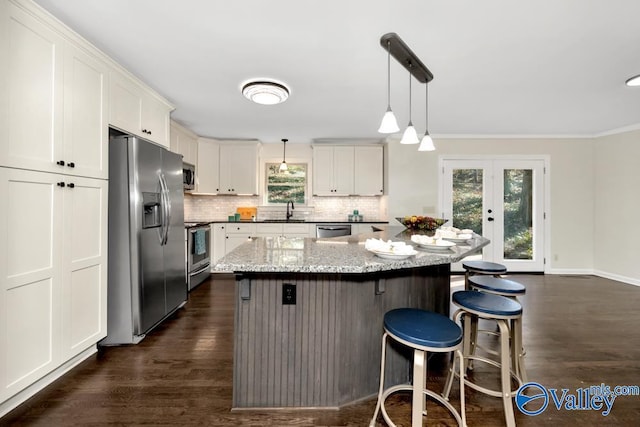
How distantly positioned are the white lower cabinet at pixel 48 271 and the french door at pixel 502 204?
4.62 metres

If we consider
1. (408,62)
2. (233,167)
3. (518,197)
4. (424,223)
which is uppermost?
(408,62)

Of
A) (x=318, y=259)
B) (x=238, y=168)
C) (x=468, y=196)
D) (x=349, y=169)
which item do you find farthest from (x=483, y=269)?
(x=238, y=168)

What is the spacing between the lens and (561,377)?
6.28ft

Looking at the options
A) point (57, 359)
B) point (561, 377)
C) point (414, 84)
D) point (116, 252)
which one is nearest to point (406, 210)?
point (414, 84)

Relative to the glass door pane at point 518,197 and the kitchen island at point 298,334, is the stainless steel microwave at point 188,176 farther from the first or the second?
the glass door pane at point 518,197

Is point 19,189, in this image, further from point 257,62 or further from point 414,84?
point 414,84

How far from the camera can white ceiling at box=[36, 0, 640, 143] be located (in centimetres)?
166

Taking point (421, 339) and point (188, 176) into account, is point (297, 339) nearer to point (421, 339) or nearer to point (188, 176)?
point (421, 339)

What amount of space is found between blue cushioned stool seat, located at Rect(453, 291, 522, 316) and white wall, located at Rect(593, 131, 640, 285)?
4283mm

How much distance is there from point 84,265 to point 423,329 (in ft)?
7.62

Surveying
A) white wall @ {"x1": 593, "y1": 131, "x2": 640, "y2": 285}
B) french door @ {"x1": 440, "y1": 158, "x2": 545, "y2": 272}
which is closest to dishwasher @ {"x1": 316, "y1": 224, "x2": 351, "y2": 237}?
french door @ {"x1": 440, "y1": 158, "x2": 545, "y2": 272}

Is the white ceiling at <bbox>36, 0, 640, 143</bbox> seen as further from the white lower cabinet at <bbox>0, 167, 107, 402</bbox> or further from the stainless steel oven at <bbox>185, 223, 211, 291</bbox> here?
the stainless steel oven at <bbox>185, 223, 211, 291</bbox>

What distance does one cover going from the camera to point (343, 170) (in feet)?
16.3

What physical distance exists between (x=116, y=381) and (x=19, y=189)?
135 cm
